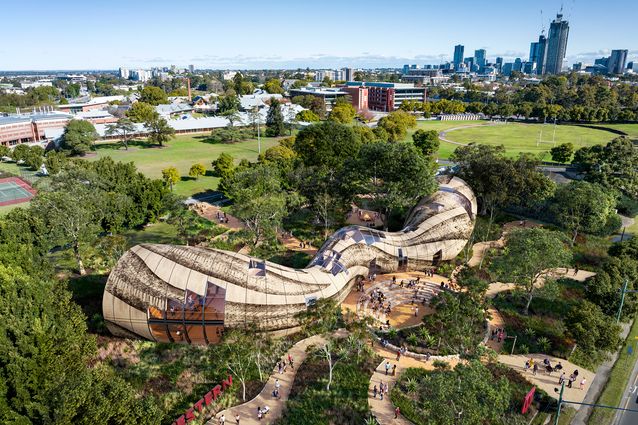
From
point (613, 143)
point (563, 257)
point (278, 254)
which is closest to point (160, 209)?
point (278, 254)

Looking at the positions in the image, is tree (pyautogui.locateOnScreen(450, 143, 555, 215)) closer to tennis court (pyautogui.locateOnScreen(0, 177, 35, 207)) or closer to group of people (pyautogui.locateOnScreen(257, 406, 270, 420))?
group of people (pyautogui.locateOnScreen(257, 406, 270, 420))

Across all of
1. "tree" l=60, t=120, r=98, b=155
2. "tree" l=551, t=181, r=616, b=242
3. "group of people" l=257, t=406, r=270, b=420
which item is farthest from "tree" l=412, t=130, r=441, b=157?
"tree" l=60, t=120, r=98, b=155

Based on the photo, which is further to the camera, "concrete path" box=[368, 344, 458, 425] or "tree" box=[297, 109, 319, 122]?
"tree" box=[297, 109, 319, 122]

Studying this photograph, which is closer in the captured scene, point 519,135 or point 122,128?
point 122,128

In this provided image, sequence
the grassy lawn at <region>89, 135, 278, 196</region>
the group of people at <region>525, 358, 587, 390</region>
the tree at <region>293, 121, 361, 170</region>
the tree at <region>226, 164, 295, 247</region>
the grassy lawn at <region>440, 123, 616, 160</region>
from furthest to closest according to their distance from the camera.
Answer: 1. the grassy lawn at <region>440, 123, 616, 160</region>
2. the grassy lawn at <region>89, 135, 278, 196</region>
3. the tree at <region>293, 121, 361, 170</region>
4. the tree at <region>226, 164, 295, 247</region>
5. the group of people at <region>525, 358, 587, 390</region>

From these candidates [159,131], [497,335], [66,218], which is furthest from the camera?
[159,131]

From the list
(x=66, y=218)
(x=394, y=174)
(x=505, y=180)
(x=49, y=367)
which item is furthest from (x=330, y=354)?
(x=505, y=180)

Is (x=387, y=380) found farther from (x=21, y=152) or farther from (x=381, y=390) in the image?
(x=21, y=152)

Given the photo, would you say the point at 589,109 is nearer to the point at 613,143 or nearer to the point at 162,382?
the point at 613,143
